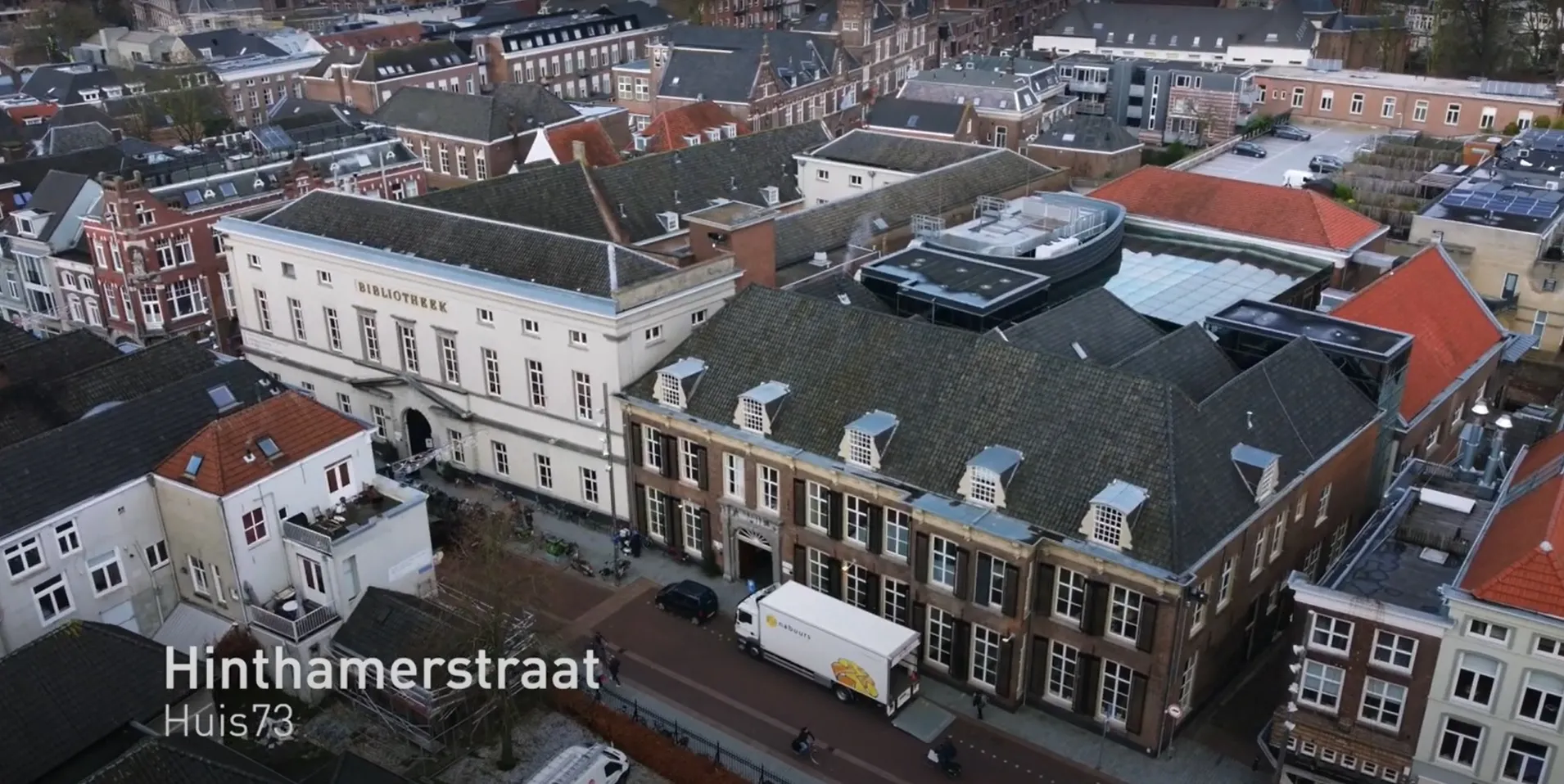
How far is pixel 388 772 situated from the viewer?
32.3 m

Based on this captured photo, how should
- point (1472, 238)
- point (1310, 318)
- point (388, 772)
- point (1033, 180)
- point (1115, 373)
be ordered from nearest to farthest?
point (388, 772)
point (1115, 373)
point (1310, 318)
point (1472, 238)
point (1033, 180)

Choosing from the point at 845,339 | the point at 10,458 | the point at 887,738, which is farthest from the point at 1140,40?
the point at 10,458

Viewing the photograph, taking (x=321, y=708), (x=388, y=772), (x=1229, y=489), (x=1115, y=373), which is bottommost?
(x=321, y=708)

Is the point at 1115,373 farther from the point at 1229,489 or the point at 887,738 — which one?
the point at 887,738

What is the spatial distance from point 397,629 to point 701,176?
43080mm

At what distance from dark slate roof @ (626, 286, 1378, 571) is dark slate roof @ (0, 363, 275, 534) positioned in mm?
17950

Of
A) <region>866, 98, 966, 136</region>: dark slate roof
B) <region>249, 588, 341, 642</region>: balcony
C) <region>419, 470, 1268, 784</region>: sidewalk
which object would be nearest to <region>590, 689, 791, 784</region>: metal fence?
<region>419, 470, 1268, 784</region>: sidewalk

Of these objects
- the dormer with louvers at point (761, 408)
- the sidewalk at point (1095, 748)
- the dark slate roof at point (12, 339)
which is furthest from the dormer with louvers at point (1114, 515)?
the dark slate roof at point (12, 339)

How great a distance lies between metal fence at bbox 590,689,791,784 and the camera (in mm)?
41094

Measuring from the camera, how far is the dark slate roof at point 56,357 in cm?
5515

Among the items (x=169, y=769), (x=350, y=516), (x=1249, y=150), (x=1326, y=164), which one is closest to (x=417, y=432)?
(x=350, y=516)

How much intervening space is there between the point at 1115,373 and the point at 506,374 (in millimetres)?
29573

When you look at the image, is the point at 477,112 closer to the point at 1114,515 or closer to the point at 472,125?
the point at 472,125

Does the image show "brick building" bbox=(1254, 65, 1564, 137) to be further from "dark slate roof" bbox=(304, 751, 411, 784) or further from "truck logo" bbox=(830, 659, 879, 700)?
"dark slate roof" bbox=(304, 751, 411, 784)
